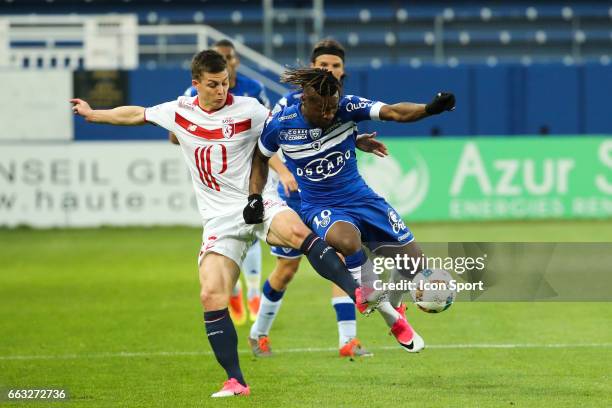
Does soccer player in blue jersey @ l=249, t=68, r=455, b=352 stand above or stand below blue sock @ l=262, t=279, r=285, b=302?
above

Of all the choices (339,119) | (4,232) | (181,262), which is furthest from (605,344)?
(4,232)

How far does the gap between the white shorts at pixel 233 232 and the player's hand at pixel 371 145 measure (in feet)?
2.23

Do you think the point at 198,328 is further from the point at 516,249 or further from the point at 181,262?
the point at 181,262

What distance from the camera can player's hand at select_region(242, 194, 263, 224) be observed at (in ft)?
23.4

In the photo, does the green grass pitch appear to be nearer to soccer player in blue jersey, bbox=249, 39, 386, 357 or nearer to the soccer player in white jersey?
soccer player in blue jersey, bbox=249, 39, 386, 357

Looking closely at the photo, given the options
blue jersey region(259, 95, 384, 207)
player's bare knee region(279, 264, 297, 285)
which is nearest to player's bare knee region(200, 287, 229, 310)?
blue jersey region(259, 95, 384, 207)

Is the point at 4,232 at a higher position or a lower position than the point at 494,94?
lower

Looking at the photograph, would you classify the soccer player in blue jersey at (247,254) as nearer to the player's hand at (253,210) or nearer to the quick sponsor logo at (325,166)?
the quick sponsor logo at (325,166)

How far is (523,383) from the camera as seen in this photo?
7359 mm

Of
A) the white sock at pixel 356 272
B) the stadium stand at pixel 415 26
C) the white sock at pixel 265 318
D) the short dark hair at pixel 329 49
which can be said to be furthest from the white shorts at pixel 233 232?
the stadium stand at pixel 415 26

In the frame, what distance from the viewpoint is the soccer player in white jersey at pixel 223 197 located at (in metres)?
7.14

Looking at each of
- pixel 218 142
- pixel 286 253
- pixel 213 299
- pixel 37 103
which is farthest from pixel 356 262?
pixel 37 103

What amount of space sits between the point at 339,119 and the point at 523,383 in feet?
6.73

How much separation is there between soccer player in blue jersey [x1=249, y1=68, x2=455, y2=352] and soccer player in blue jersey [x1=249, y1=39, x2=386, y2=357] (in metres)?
0.66
